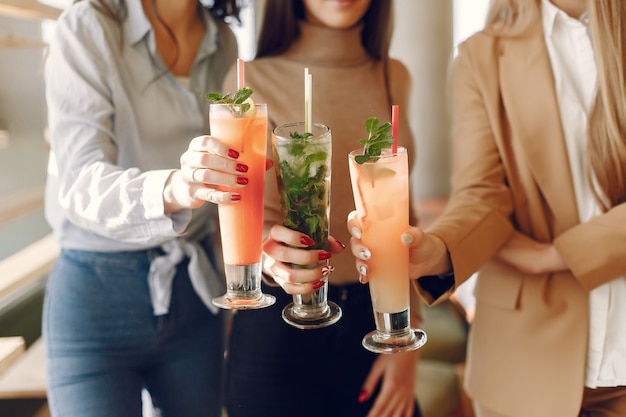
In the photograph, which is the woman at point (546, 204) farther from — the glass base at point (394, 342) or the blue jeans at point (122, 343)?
the blue jeans at point (122, 343)

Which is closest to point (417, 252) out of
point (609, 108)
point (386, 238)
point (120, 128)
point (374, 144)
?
point (386, 238)

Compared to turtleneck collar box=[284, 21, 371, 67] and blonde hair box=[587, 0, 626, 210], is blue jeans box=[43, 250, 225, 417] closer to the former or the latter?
turtleneck collar box=[284, 21, 371, 67]

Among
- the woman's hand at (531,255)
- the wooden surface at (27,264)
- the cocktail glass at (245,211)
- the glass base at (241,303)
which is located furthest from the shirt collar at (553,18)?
the wooden surface at (27,264)

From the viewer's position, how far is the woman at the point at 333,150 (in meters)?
1.17

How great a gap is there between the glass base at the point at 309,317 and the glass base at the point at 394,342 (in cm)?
6

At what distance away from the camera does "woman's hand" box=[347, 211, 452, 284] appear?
913 millimetres

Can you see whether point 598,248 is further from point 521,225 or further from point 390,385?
point 390,385

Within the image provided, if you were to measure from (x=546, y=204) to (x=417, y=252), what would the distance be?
355 millimetres

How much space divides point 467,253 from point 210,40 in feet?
2.02

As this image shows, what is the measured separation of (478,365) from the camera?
1294 mm

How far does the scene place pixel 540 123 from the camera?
46.7 inches

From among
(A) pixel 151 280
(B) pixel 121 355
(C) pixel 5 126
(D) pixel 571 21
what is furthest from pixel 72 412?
(D) pixel 571 21

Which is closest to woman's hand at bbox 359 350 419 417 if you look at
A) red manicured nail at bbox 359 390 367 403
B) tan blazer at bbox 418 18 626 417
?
red manicured nail at bbox 359 390 367 403

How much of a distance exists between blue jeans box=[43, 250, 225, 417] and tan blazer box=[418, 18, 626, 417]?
1.70 ft
